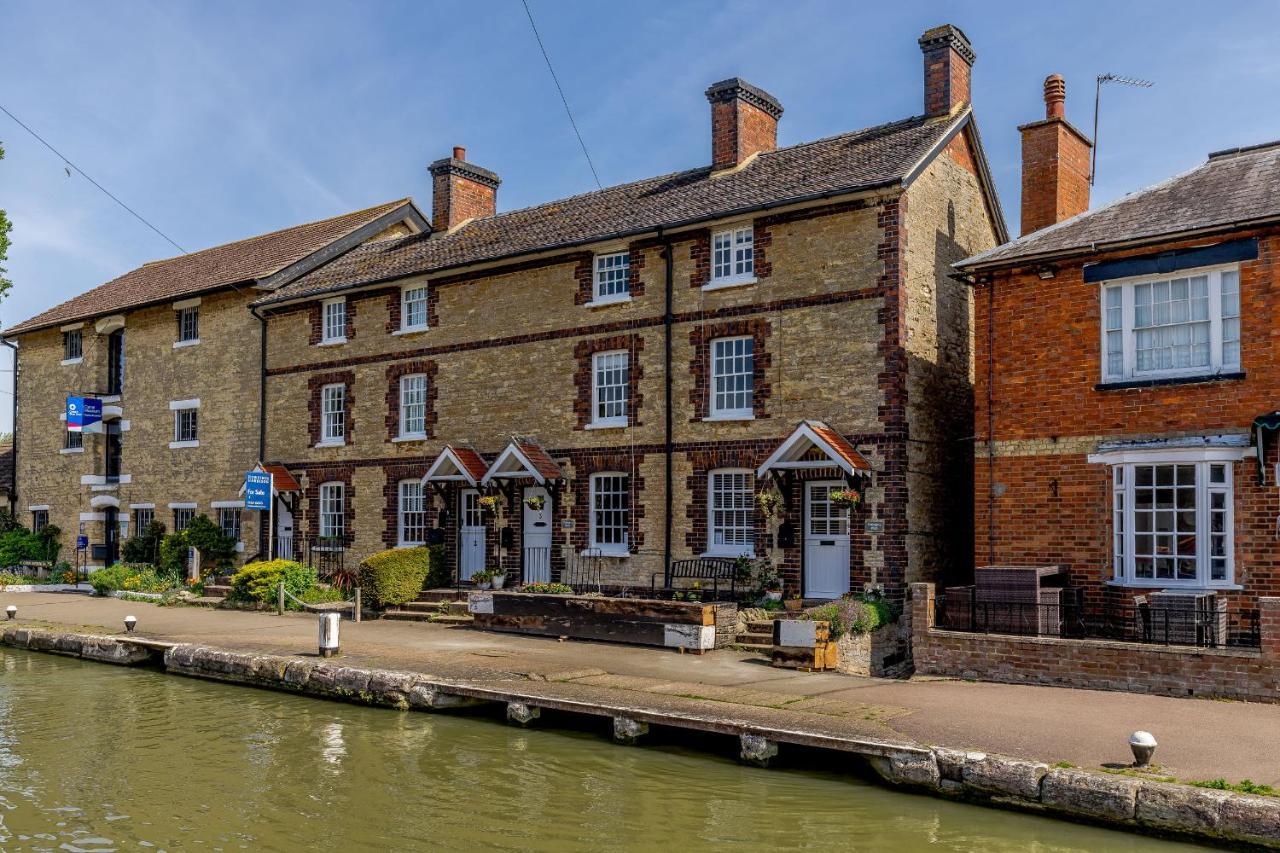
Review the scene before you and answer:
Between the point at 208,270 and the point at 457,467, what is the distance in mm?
13645

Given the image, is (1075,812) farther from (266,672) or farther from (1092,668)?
(266,672)

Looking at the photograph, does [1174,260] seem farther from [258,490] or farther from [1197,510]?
[258,490]

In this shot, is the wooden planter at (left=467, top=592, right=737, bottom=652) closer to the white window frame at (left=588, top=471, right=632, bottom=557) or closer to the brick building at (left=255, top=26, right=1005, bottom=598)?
the brick building at (left=255, top=26, right=1005, bottom=598)

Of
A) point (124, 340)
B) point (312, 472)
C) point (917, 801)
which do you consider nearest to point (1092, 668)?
point (917, 801)

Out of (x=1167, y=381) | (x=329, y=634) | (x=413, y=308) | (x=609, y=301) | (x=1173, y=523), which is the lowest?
(x=329, y=634)

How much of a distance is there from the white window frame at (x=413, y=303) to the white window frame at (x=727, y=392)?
7.50 metres

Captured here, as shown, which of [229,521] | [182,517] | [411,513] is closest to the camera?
[411,513]

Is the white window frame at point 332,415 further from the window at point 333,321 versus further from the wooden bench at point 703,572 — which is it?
the wooden bench at point 703,572

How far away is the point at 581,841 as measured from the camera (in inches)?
364

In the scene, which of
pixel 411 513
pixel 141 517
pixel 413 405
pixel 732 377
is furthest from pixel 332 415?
pixel 732 377

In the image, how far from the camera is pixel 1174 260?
1537cm

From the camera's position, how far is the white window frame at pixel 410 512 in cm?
2445

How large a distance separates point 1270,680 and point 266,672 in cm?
1293

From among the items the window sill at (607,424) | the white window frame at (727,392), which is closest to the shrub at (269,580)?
the window sill at (607,424)
